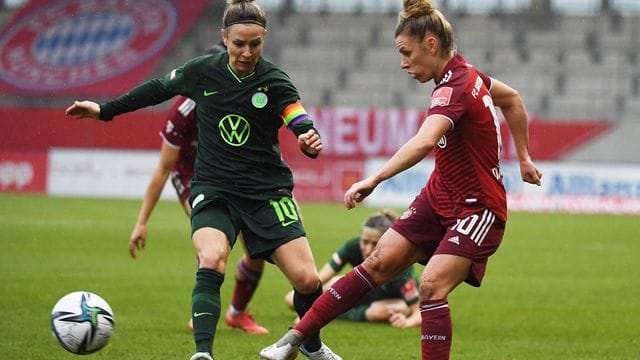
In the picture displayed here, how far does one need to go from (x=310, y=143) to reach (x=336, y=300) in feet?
2.99

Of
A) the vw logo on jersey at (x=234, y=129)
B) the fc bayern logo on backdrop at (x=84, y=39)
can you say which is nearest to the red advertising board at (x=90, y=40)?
the fc bayern logo on backdrop at (x=84, y=39)

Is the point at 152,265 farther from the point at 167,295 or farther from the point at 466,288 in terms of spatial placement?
the point at 466,288

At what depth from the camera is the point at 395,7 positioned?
120 ft

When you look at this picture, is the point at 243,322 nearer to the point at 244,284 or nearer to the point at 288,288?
the point at 244,284

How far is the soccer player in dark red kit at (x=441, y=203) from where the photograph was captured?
5922 millimetres

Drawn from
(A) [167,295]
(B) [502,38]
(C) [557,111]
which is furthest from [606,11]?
(A) [167,295]

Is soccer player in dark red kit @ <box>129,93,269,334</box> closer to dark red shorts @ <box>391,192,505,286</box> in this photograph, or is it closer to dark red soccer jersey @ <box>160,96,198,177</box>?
dark red soccer jersey @ <box>160,96,198,177</box>

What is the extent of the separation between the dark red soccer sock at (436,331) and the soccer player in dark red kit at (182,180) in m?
2.51

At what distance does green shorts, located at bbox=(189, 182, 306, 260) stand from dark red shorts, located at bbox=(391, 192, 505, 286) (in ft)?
2.58

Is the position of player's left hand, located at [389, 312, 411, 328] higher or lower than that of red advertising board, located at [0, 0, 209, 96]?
higher

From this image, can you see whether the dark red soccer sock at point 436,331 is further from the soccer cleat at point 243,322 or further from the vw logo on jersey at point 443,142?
the soccer cleat at point 243,322

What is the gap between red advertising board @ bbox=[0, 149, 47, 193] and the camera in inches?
1105

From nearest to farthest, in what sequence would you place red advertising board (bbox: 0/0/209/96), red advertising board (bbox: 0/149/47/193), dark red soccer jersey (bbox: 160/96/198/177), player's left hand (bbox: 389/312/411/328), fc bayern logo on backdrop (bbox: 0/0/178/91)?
dark red soccer jersey (bbox: 160/96/198/177)
player's left hand (bbox: 389/312/411/328)
red advertising board (bbox: 0/149/47/193)
red advertising board (bbox: 0/0/209/96)
fc bayern logo on backdrop (bbox: 0/0/178/91)

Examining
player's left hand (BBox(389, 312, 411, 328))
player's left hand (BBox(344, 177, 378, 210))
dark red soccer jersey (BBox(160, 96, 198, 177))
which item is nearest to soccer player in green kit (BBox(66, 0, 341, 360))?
player's left hand (BBox(344, 177, 378, 210))
